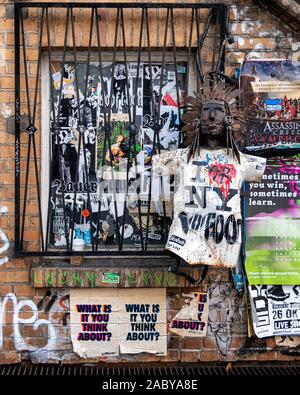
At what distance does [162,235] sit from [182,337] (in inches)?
31.0

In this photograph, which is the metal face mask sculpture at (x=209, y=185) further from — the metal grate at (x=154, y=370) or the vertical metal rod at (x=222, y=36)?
the metal grate at (x=154, y=370)

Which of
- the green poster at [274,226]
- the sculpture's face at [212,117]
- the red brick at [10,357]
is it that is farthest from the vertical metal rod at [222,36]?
the red brick at [10,357]

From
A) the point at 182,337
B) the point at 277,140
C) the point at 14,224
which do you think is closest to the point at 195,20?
the point at 277,140

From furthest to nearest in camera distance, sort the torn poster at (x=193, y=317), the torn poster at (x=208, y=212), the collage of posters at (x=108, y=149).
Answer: the collage of posters at (x=108, y=149) → the torn poster at (x=193, y=317) → the torn poster at (x=208, y=212)

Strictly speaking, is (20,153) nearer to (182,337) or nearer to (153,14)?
(153,14)

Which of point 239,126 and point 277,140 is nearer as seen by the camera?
point 239,126

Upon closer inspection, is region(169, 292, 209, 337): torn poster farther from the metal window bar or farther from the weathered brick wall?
the metal window bar

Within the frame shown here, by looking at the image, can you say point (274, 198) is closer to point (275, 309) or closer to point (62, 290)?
point (275, 309)

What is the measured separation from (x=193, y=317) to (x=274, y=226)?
0.91m

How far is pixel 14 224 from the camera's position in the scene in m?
4.79

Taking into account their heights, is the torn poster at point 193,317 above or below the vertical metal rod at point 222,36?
below

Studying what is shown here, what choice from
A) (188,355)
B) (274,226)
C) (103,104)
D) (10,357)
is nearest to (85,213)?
(103,104)

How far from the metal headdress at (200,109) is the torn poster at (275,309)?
106 centimetres

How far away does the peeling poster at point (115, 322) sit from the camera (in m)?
4.80
